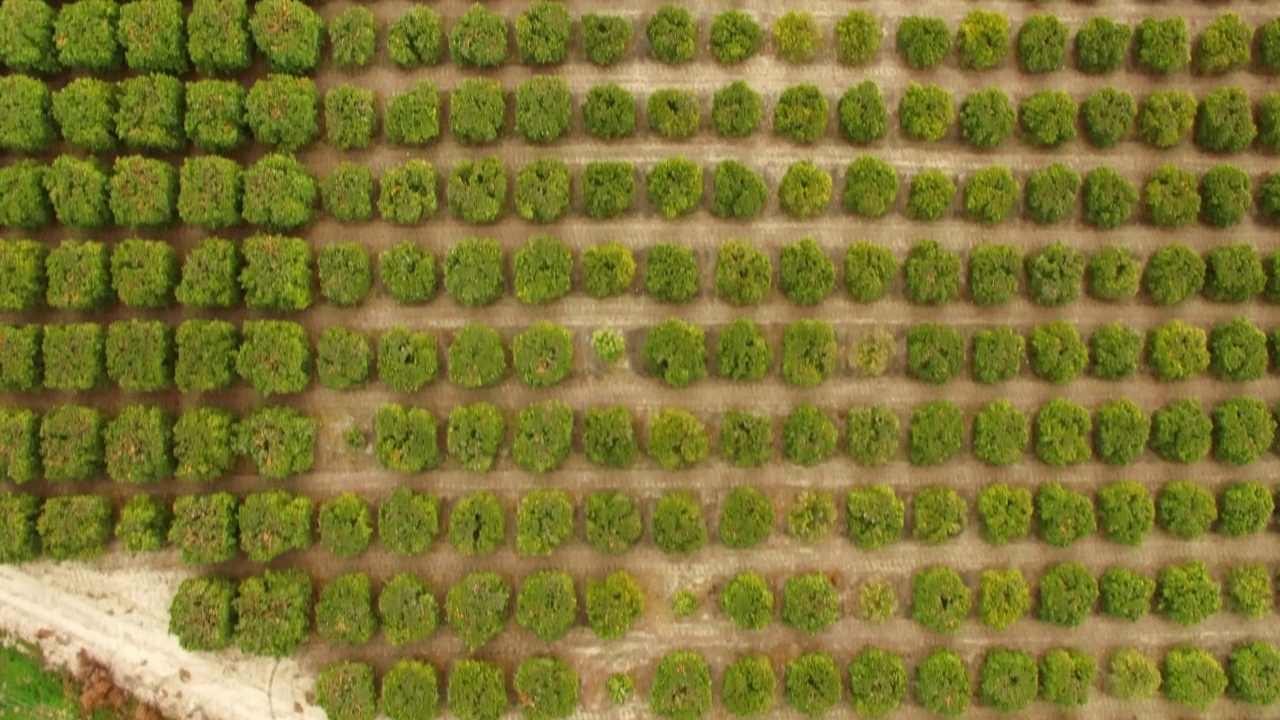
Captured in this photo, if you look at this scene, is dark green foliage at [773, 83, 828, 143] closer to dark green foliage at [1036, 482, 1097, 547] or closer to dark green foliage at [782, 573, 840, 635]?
dark green foliage at [1036, 482, 1097, 547]

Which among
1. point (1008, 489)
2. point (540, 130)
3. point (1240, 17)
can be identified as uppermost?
point (1240, 17)

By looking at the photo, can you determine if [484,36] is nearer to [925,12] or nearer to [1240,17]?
[925,12]

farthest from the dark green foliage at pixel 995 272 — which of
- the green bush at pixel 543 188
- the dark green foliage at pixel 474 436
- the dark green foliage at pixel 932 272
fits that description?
the dark green foliage at pixel 474 436

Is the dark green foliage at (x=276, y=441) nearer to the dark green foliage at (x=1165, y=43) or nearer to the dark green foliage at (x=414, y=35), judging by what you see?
the dark green foliage at (x=414, y=35)

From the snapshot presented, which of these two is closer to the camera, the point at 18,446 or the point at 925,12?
the point at 18,446

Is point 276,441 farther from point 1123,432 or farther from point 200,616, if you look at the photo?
point 1123,432

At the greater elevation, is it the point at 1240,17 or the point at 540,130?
the point at 1240,17

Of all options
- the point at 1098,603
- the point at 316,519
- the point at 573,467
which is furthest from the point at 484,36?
the point at 1098,603
